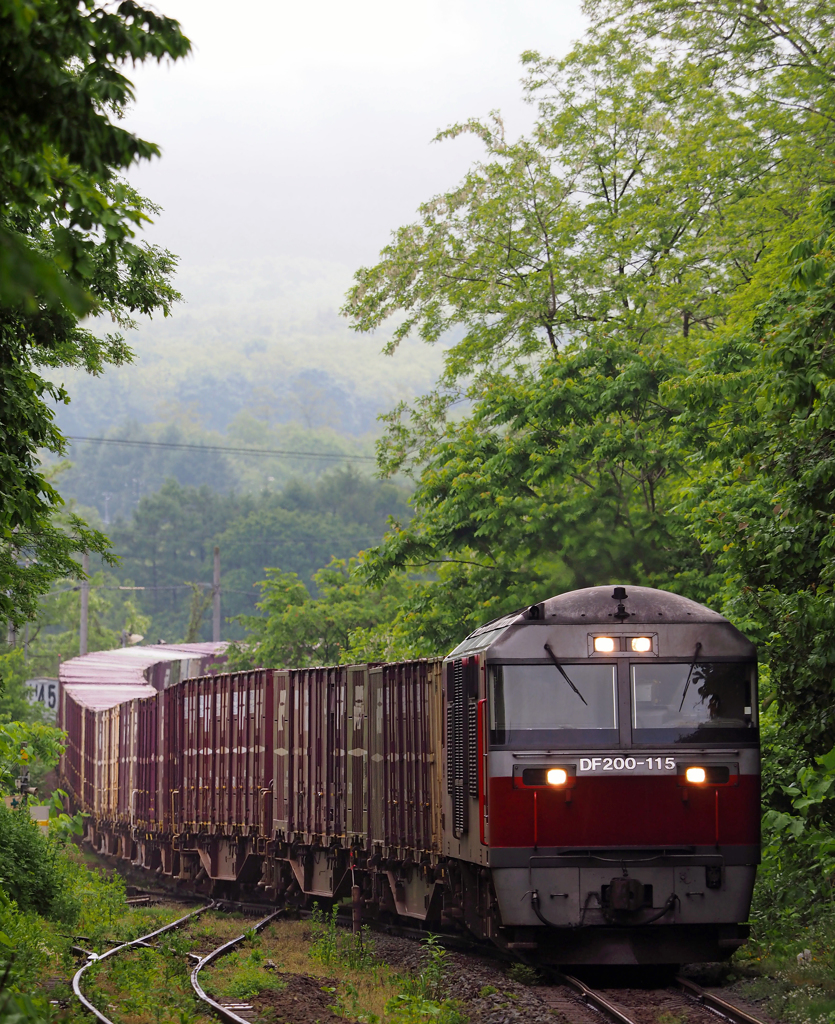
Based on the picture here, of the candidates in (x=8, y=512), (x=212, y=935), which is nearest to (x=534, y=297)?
(x=212, y=935)

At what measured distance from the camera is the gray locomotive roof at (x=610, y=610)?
36.4ft

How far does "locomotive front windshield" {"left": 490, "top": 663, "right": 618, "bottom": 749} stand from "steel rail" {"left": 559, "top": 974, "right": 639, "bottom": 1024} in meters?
2.09

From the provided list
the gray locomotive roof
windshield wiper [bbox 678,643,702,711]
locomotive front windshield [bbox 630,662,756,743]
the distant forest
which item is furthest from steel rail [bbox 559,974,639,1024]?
the distant forest

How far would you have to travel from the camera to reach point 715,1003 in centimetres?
977

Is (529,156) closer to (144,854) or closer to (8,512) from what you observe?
(144,854)

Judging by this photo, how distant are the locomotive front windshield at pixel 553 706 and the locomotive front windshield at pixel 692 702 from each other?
10.3 inches

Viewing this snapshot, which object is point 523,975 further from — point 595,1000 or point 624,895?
point 624,895

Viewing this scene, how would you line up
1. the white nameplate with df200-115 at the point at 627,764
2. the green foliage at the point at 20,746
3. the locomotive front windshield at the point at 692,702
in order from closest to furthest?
the white nameplate with df200-115 at the point at 627,764
the locomotive front windshield at the point at 692,702
the green foliage at the point at 20,746

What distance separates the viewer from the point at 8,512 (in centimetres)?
748

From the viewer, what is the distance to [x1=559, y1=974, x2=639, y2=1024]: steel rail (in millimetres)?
9180

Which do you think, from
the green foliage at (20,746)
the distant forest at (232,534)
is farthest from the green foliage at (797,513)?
the distant forest at (232,534)

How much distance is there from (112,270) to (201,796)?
47.9 feet

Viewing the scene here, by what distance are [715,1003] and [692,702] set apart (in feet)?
8.39

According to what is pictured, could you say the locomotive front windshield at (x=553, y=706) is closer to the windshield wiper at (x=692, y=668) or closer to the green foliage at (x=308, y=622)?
the windshield wiper at (x=692, y=668)
